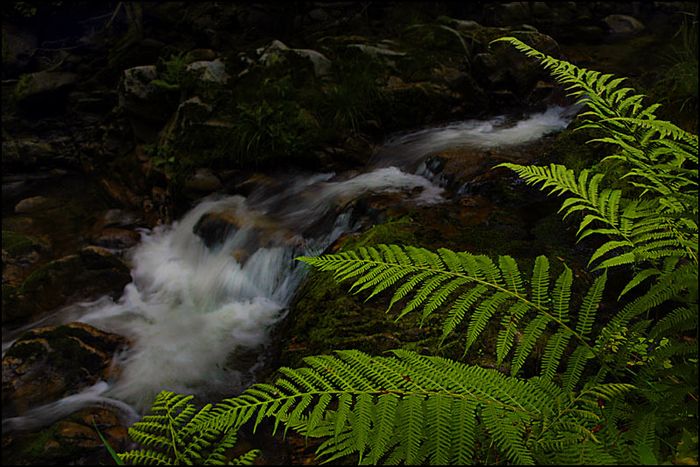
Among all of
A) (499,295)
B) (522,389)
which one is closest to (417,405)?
(522,389)

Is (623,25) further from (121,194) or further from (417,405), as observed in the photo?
(417,405)

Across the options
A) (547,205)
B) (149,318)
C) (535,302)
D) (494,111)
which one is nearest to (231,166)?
(149,318)

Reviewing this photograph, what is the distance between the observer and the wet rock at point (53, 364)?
4891 millimetres

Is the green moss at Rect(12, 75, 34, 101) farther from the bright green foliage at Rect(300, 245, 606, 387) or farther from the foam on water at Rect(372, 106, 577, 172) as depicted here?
the bright green foliage at Rect(300, 245, 606, 387)

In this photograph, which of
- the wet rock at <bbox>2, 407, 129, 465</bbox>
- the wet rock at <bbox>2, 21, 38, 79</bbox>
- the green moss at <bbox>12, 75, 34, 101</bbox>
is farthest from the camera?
the wet rock at <bbox>2, 21, 38, 79</bbox>

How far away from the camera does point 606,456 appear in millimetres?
1188

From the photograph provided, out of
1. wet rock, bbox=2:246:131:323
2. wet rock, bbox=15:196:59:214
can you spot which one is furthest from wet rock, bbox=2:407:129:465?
wet rock, bbox=15:196:59:214

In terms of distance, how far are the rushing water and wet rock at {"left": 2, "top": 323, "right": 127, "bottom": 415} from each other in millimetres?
143

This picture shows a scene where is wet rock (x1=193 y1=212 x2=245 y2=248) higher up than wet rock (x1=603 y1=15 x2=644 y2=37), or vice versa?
A: wet rock (x1=603 y1=15 x2=644 y2=37)

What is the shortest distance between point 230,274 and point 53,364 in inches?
85.0

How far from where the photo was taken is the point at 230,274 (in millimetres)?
6422

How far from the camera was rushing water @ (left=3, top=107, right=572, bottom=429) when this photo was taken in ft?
16.2

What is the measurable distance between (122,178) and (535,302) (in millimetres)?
10699

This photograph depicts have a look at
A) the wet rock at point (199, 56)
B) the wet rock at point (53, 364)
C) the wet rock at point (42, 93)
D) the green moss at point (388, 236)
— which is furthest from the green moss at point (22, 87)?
the green moss at point (388, 236)
